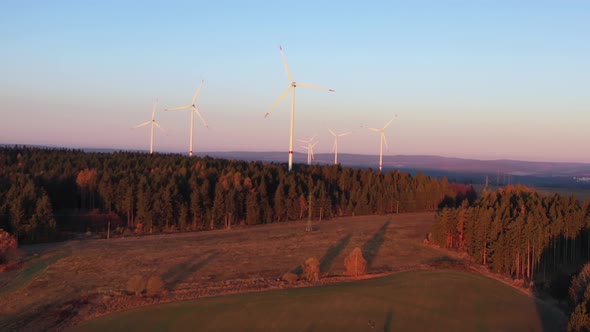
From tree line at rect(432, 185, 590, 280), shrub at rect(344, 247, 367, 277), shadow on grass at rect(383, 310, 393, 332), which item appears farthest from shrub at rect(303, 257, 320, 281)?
tree line at rect(432, 185, 590, 280)

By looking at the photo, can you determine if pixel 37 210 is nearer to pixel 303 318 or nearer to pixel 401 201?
pixel 303 318

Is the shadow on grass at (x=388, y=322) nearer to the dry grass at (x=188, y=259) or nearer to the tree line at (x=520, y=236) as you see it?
the dry grass at (x=188, y=259)

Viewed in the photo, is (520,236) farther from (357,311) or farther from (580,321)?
(580,321)

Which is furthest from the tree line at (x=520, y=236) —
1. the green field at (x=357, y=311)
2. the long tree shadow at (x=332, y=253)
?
the long tree shadow at (x=332, y=253)

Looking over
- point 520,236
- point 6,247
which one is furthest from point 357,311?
point 6,247

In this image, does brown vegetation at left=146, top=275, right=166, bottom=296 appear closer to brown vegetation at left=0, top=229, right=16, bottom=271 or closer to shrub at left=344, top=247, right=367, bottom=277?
shrub at left=344, top=247, right=367, bottom=277

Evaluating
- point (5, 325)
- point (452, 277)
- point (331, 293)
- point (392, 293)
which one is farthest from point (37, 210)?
point (452, 277)
